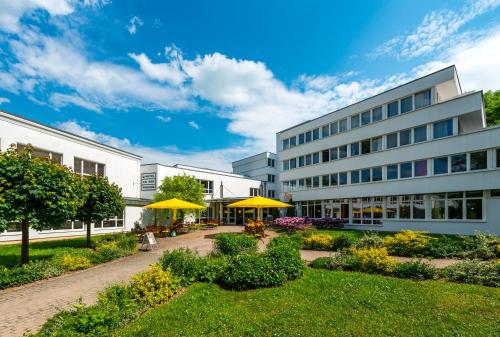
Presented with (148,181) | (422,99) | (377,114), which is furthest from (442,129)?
(148,181)

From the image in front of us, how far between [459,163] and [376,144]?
758 centimetres

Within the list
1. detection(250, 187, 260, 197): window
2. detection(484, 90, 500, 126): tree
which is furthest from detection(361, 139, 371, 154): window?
detection(250, 187, 260, 197): window

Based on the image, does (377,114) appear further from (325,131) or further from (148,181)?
(148,181)

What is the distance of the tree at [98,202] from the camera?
15.0 metres

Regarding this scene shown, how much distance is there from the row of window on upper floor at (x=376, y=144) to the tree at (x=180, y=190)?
1444 centimetres

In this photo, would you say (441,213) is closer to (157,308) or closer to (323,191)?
(323,191)

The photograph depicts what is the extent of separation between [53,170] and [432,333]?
41.6 feet

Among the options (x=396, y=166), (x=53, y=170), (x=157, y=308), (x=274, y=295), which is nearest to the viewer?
(x=157, y=308)

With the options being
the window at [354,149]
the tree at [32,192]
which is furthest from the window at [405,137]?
the tree at [32,192]

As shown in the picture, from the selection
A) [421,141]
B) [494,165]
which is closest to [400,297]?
[494,165]

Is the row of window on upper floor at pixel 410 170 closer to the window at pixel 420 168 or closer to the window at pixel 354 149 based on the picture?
the window at pixel 420 168

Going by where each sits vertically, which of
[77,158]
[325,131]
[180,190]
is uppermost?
[325,131]

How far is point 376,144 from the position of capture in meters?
28.0

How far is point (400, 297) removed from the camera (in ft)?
23.5
